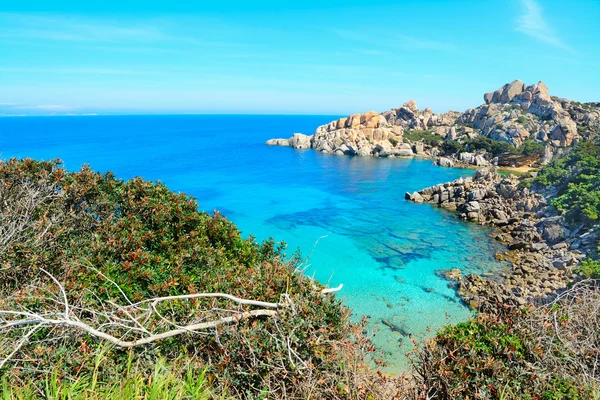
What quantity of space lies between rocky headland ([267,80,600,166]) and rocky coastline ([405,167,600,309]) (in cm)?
2470

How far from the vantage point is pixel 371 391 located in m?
4.42

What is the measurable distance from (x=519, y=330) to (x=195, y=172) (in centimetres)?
5284

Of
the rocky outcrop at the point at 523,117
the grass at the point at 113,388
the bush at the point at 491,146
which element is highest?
the rocky outcrop at the point at 523,117

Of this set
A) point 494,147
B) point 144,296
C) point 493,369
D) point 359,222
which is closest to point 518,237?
point 359,222

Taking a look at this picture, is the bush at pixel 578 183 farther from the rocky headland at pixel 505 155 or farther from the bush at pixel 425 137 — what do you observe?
the bush at pixel 425 137

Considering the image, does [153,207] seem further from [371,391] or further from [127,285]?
[371,391]

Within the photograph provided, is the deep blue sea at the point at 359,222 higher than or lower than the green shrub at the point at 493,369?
lower

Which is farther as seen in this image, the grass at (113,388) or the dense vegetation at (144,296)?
the dense vegetation at (144,296)

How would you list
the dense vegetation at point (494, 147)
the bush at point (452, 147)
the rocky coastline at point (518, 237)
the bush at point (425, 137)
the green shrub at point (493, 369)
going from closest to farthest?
the green shrub at point (493, 369)
the rocky coastline at point (518, 237)
the dense vegetation at point (494, 147)
the bush at point (452, 147)
the bush at point (425, 137)

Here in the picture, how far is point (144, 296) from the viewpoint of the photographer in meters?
6.18

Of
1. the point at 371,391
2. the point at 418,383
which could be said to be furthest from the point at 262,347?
the point at 418,383

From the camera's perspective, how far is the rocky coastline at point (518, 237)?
17.9 metres

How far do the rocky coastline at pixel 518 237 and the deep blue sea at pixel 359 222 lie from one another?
4.16 ft

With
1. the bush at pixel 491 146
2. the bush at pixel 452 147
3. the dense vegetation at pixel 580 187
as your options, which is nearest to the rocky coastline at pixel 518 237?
the dense vegetation at pixel 580 187
